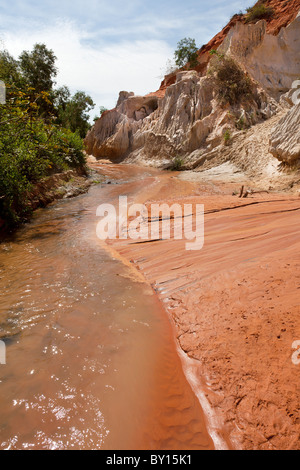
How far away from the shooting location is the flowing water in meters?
1.26

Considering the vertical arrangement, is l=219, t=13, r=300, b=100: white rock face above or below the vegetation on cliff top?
above

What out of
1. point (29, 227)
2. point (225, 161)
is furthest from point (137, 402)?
point (225, 161)

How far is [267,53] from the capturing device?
1459 cm

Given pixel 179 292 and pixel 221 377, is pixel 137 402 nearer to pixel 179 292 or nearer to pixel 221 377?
pixel 221 377

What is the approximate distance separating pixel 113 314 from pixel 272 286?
1.55 m

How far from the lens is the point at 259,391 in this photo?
1.36 metres

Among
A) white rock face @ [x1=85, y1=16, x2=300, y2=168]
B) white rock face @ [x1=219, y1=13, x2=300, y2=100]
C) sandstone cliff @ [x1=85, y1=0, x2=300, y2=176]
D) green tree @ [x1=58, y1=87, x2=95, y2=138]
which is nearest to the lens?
sandstone cliff @ [x1=85, y1=0, x2=300, y2=176]

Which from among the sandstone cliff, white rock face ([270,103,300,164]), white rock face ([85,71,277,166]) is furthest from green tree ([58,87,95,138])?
white rock face ([270,103,300,164])

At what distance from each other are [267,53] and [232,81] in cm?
472

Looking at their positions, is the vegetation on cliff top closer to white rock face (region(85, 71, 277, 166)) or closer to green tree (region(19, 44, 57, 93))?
white rock face (region(85, 71, 277, 166))

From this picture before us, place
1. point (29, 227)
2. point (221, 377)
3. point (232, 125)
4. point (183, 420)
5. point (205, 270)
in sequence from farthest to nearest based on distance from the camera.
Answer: point (232, 125), point (29, 227), point (205, 270), point (221, 377), point (183, 420)

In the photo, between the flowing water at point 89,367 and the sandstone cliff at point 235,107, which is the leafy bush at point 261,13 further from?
the flowing water at point 89,367

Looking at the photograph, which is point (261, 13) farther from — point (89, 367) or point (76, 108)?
point (89, 367)

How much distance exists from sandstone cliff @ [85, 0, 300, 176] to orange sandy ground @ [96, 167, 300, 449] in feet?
16.6
